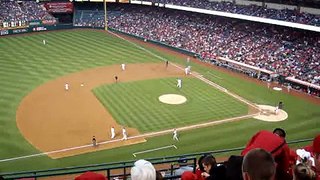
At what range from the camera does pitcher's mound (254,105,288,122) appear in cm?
2755

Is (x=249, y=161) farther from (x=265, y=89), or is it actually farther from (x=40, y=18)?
(x=40, y=18)

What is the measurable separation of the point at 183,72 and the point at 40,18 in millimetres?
28614

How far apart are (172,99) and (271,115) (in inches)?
306

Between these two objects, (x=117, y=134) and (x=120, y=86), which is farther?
(x=120, y=86)

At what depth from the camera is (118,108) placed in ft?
93.8

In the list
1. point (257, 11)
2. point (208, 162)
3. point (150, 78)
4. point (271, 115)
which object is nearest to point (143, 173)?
point (208, 162)

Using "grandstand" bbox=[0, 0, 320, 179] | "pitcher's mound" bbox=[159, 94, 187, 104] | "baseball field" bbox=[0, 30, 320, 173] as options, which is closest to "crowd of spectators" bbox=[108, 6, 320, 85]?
"grandstand" bbox=[0, 0, 320, 179]

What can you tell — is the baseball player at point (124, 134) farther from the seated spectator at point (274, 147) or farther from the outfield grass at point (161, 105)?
the seated spectator at point (274, 147)

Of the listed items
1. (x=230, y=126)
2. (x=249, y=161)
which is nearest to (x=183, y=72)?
(x=230, y=126)

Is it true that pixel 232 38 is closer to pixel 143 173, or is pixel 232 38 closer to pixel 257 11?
pixel 257 11

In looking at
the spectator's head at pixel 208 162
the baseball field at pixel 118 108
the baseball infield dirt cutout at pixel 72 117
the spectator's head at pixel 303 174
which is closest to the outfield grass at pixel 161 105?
the baseball field at pixel 118 108

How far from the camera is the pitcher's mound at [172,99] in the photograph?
99.1 feet

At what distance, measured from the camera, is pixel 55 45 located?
48.5m

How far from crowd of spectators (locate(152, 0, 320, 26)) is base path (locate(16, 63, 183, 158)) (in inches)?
549
